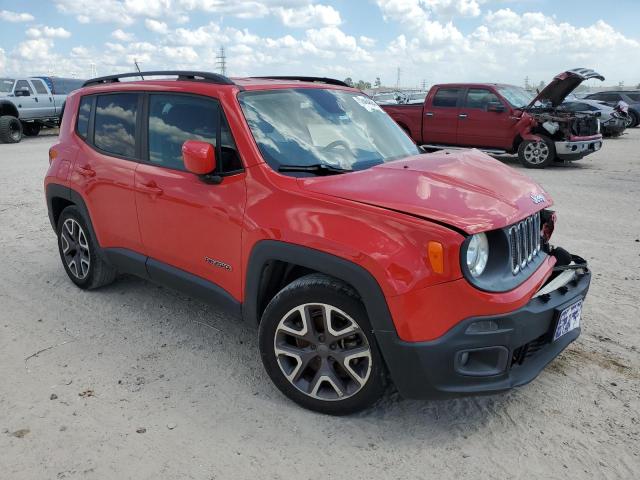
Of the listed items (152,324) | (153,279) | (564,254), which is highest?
(564,254)

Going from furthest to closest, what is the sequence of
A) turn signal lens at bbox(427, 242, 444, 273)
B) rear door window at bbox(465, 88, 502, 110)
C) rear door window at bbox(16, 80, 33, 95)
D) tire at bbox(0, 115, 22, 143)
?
rear door window at bbox(16, 80, 33, 95), tire at bbox(0, 115, 22, 143), rear door window at bbox(465, 88, 502, 110), turn signal lens at bbox(427, 242, 444, 273)

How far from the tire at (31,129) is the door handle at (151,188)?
1904cm

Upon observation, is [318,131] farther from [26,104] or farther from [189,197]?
[26,104]

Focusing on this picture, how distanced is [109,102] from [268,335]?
240cm

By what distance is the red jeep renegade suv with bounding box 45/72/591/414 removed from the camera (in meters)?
2.54

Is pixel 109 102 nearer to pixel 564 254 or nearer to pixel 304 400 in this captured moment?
pixel 304 400

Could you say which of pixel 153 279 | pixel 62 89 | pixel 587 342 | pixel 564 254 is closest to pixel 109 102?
pixel 153 279

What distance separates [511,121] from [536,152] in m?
0.86

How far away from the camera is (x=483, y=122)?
1244 cm

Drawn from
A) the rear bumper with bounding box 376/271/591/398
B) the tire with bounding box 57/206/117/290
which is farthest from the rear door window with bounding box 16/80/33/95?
the rear bumper with bounding box 376/271/591/398

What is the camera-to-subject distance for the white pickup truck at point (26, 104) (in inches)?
711

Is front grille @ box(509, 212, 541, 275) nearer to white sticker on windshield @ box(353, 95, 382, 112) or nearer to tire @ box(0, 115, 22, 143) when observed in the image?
white sticker on windshield @ box(353, 95, 382, 112)

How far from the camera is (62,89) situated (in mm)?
20281

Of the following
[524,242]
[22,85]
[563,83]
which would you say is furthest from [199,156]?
[22,85]
